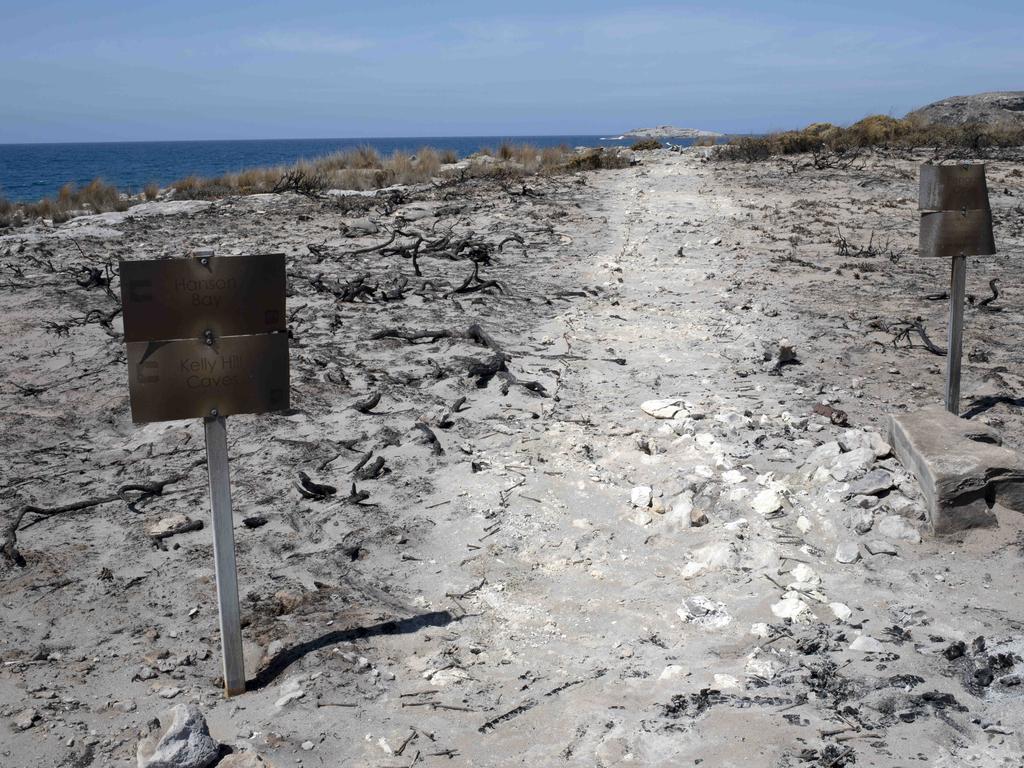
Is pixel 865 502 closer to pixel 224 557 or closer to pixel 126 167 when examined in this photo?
pixel 224 557

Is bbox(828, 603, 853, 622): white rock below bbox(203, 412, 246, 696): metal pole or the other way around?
below

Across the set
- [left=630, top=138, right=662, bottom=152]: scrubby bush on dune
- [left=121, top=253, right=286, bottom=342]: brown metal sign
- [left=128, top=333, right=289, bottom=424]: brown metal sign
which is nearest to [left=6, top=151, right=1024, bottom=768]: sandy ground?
[left=128, top=333, right=289, bottom=424]: brown metal sign

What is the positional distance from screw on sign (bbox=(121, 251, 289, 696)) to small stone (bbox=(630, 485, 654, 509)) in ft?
6.45

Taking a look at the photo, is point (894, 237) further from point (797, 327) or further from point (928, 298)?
point (797, 327)

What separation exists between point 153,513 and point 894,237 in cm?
1008

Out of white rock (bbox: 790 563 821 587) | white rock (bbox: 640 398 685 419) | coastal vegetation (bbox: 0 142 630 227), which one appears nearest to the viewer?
white rock (bbox: 790 563 821 587)

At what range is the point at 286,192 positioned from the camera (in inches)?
669

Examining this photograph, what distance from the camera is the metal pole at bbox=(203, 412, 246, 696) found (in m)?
2.95

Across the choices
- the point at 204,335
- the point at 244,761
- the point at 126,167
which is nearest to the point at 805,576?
the point at 244,761

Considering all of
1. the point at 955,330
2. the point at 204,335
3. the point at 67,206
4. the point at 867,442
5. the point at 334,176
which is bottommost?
the point at 867,442

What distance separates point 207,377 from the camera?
2875 millimetres

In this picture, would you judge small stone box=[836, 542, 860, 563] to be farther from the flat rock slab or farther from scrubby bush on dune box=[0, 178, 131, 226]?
scrubby bush on dune box=[0, 178, 131, 226]

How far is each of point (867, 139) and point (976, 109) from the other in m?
14.0

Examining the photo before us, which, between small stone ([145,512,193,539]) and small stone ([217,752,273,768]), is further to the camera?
small stone ([145,512,193,539])
